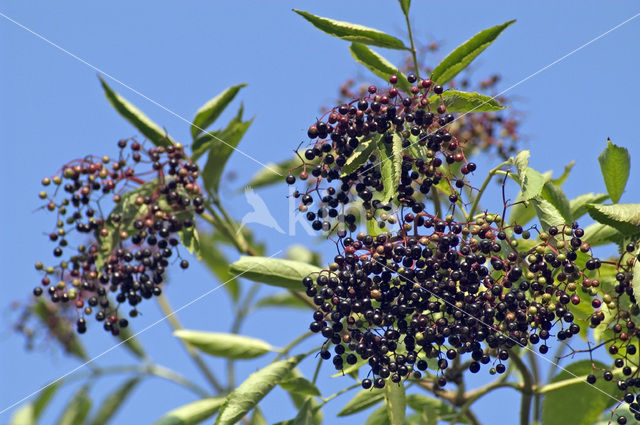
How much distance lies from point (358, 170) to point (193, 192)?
100 centimetres

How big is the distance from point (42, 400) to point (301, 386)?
94.6 inches

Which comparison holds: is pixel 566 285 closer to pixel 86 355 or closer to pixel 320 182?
pixel 320 182

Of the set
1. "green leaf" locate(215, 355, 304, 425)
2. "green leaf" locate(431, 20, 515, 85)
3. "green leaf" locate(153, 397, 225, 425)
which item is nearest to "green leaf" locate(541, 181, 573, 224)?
"green leaf" locate(431, 20, 515, 85)

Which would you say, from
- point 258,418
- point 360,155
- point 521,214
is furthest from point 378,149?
point 258,418

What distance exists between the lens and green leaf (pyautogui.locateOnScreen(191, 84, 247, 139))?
155 inches

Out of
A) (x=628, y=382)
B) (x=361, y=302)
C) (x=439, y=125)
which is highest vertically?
(x=439, y=125)

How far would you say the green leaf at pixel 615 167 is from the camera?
10.8ft

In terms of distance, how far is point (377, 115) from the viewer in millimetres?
3045

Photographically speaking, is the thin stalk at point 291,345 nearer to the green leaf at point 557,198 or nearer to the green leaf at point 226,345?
the green leaf at point 226,345

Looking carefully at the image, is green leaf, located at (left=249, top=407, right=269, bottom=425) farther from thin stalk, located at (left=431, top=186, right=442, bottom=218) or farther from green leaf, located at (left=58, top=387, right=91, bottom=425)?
green leaf, located at (left=58, top=387, right=91, bottom=425)

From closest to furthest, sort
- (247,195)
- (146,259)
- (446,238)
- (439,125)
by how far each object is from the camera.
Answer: (446,238) → (439,125) → (146,259) → (247,195)

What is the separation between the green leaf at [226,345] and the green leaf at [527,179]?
52.9 inches

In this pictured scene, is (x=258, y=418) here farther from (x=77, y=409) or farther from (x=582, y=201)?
(x=77, y=409)

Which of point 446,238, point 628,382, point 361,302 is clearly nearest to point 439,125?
point 446,238
